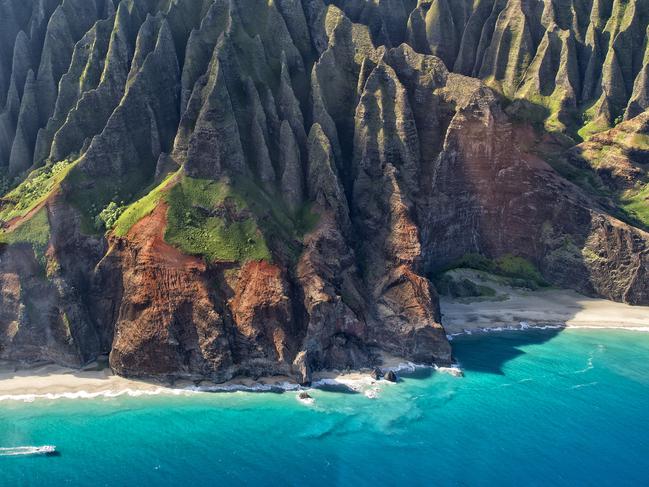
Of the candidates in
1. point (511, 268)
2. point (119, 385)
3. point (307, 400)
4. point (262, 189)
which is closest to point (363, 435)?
point (307, 400)

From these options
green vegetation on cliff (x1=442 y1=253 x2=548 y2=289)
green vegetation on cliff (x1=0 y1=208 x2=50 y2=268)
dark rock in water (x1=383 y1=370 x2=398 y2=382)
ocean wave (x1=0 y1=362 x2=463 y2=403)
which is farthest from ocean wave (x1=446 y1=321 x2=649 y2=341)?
green vegetation on cliff (x1=0 y1=208 x2=50 y2=268)

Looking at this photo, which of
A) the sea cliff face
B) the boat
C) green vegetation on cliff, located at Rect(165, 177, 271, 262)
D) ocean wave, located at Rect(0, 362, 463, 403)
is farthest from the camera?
green vegetation on cliff, located at Rect(165, 177, 271, 262)

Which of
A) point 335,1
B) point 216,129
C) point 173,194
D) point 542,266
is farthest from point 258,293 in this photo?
point 335,1

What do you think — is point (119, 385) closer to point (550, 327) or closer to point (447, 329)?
point (447, 329)

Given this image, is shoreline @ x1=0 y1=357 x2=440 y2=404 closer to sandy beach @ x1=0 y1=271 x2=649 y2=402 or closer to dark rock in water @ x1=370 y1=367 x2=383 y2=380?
sandy beach @ x1=0 y1=271 x2=649 y2=402

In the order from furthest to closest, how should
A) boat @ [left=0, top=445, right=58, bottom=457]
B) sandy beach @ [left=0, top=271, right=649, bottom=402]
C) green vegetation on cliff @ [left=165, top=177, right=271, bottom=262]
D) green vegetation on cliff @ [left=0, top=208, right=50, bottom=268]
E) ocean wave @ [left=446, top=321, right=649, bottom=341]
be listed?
ocean wave @ [left=446, top=321, right=649, bottom=341]
green vegetation on cliff @ [left=0, top=208, right=50, bottom=268]
green vegetation on cliff @ [left=165, top=177, right=271, bottom=262]
sandy beach @ [left=0, top=271, right=649, bottom=402]
boat @ [left=0, top=445, right=58, bottom=457]

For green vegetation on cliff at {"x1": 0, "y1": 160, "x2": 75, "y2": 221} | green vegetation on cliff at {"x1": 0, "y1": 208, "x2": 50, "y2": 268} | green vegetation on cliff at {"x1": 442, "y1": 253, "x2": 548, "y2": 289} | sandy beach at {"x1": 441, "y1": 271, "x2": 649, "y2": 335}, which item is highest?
green vegetation on cliff at {"x1": 0, "y1": 160, "x2": 75, "y2": 221}
